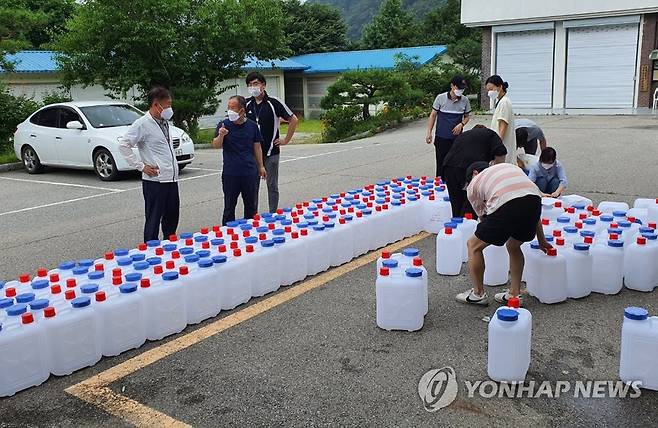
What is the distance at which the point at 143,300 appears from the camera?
4.20 metres

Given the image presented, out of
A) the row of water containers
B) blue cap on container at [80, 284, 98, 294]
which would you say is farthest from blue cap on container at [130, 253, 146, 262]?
blue cap on container at [80, 284, 98, 294]

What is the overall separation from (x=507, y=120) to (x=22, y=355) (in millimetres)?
5358

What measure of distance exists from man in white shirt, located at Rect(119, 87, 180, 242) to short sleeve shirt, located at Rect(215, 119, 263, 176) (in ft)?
2.03

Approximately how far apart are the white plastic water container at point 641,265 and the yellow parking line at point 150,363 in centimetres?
242

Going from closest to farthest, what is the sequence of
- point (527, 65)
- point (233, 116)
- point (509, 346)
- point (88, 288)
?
point (509, 346) < point (88, 288) < point (233, 116) < point (527, 65)

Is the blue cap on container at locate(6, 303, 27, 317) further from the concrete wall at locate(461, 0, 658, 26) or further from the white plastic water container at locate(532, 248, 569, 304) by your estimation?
the concrete wall at locate(461, 0, 658, 26)

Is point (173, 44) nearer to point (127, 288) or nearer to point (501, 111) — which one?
point (501, 111)

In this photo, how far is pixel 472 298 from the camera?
15.8ft

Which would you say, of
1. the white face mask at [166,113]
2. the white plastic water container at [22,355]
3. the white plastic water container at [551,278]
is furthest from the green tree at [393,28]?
Result: the white plastic water container at [22,355]

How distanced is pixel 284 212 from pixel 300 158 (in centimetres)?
916

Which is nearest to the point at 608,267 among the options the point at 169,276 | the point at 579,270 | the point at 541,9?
the point at 579,270

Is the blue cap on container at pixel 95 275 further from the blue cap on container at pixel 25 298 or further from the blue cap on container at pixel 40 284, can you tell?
the blue cap on container at pixel 25 298

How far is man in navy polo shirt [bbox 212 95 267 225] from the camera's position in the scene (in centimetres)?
646

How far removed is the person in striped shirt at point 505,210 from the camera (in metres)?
4.27
